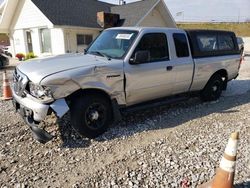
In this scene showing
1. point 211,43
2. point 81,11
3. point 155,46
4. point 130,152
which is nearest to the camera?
point 130,152

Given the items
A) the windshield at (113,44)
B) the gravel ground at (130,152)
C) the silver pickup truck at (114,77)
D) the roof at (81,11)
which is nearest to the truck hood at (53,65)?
the silver pickup truck at (114,77)

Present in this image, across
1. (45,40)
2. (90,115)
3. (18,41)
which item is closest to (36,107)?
(90,115)

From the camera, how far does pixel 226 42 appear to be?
7.29 m

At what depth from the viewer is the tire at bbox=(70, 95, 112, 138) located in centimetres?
432

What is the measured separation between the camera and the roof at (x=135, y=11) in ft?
63.8

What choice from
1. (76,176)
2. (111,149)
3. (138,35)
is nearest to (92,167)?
(76,176)

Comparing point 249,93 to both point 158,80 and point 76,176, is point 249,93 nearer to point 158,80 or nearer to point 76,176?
point 158,80

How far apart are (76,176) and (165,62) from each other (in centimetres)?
302

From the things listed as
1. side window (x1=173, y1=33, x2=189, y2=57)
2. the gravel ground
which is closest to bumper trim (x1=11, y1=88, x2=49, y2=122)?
the gravel ground

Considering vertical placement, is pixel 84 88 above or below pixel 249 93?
above

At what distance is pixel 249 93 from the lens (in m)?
8.20

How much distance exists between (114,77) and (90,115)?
2.66 ft

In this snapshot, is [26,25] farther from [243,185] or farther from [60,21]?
[243,185]

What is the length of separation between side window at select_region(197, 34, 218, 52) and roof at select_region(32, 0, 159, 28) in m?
12.8
